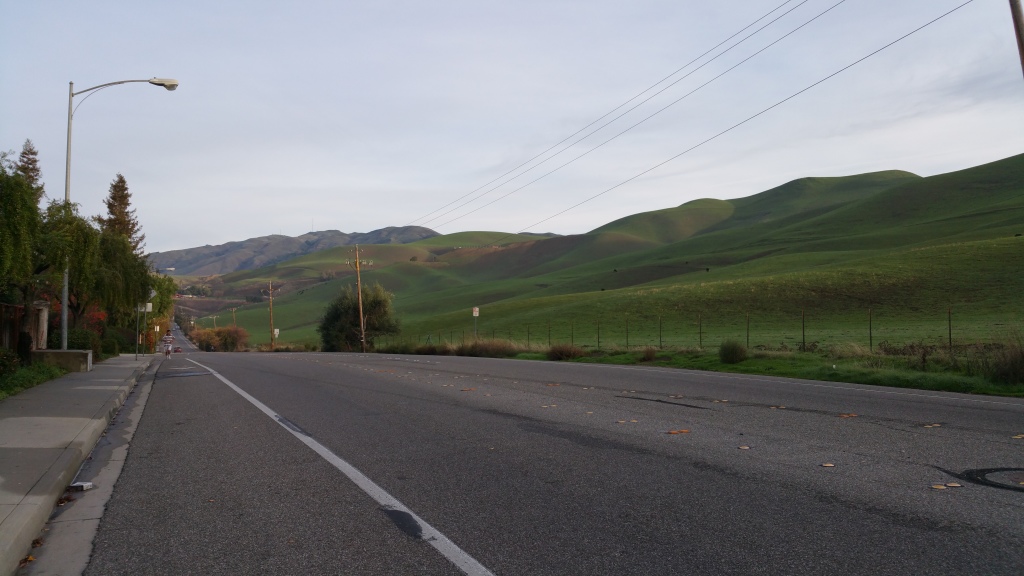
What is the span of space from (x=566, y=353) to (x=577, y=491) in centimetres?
2773

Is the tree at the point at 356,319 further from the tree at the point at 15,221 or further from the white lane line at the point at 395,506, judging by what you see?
the white lane line at the point at 395,506

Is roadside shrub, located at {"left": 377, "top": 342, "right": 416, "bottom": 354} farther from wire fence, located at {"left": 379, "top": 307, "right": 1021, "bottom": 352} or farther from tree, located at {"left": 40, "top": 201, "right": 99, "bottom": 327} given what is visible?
tree, located at {"left": 40, "top": 201, "right": 99, "bottom": 327}

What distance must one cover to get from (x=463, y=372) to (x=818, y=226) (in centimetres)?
12559

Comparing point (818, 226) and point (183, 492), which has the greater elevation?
point (818, 226)

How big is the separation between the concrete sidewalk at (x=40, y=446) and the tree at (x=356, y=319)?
49.5 metres

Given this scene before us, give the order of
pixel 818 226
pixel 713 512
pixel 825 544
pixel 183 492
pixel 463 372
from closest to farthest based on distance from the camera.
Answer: pixel 825 544 → pixel 713 512 → pixel 183 492 → pixel 463 372 → pixel 818 226

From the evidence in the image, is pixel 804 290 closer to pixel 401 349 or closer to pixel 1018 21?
pixel 401 349

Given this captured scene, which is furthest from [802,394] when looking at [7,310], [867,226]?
[867,226]

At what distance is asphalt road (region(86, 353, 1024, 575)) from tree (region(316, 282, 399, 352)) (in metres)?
55.4

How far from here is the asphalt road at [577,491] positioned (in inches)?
210

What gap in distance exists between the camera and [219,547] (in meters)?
5.76

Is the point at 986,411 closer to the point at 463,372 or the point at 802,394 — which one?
the point at 802,394

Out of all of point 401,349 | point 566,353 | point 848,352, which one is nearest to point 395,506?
point 848,352

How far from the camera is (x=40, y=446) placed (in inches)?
383
